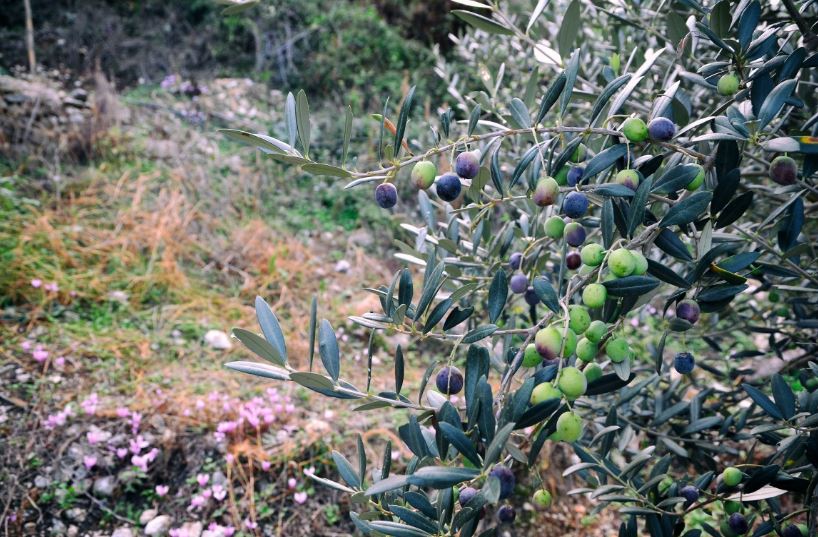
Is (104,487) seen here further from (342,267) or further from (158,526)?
(342,267)

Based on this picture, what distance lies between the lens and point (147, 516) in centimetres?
165

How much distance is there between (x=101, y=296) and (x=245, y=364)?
213 centimetres

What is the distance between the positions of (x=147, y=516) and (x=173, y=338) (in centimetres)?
92

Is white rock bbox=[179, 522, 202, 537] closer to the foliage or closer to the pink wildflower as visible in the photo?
the pink wildflower

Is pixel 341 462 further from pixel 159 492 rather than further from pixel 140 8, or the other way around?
pixel 140 8

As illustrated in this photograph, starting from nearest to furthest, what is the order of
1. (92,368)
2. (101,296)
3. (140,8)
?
(92,368)
(101,296)
(140,8)

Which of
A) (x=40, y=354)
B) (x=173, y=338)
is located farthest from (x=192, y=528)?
(x=173, y=338)

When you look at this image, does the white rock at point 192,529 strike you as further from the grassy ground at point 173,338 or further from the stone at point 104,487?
the stone at point 104,487

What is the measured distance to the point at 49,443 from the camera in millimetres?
1767

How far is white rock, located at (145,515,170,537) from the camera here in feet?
5.26

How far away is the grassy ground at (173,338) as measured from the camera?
1707mm

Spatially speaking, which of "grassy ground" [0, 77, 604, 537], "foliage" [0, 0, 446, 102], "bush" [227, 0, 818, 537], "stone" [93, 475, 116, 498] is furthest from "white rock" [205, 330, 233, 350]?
"foliage" [0, 0, 446, 102]

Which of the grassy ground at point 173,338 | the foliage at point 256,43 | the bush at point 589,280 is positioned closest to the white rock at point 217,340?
the grassy ground at point 173,338

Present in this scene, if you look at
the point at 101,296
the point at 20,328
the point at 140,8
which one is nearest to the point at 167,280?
the point at 101,296
